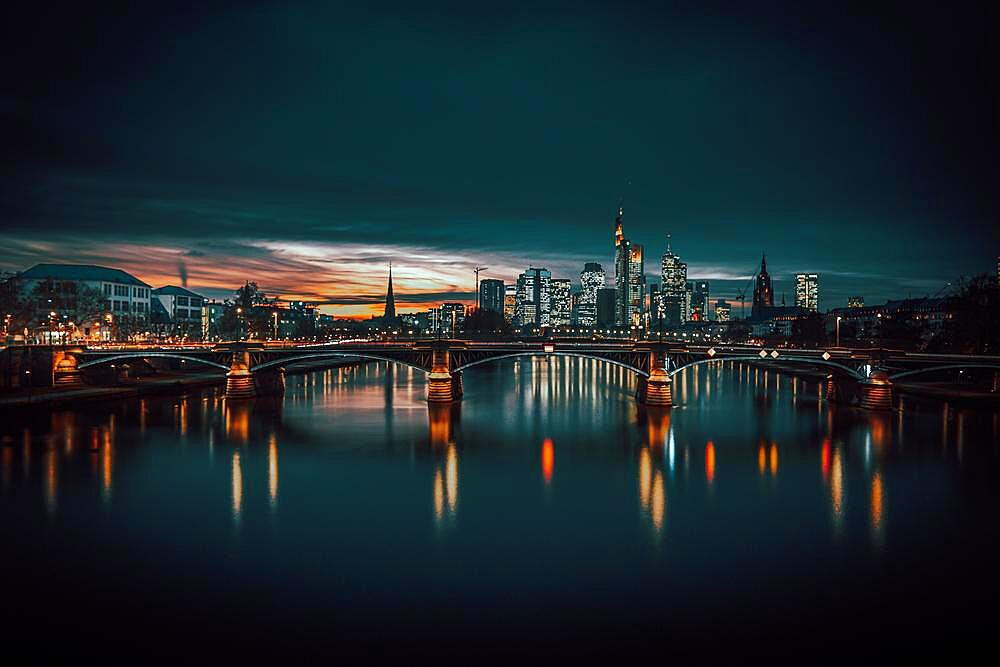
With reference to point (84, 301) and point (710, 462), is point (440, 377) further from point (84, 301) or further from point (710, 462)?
point (84, 301)

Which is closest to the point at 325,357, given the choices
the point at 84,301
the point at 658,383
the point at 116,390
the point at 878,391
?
the point at 116,390

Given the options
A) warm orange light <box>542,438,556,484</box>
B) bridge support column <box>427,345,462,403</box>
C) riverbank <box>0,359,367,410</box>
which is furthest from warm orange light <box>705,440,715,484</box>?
riverbank <box>0,359,367,410</box>

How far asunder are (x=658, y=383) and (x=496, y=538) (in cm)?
4738

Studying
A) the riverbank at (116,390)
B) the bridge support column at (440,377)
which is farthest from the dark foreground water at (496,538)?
the bridge support column at (440,377)

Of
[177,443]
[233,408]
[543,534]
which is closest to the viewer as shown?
[543,534]

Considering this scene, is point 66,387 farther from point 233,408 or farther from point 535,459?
point 535,459

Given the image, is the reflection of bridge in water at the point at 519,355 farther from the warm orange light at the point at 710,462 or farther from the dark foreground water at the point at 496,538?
the warm orange light at the point at 710,462

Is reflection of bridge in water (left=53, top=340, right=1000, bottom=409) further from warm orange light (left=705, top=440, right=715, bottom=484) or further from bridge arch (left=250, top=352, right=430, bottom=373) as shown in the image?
warm orange light (left=705, top=440, right=715, bottom=484)

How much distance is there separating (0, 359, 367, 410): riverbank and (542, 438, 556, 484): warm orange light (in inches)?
1836

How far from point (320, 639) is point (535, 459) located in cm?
2790

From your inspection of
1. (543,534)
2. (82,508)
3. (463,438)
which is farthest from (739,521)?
(82,508)

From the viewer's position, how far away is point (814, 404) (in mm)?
76375

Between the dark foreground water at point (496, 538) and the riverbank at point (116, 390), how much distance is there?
5618mm

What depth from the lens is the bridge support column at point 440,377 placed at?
244 ft
